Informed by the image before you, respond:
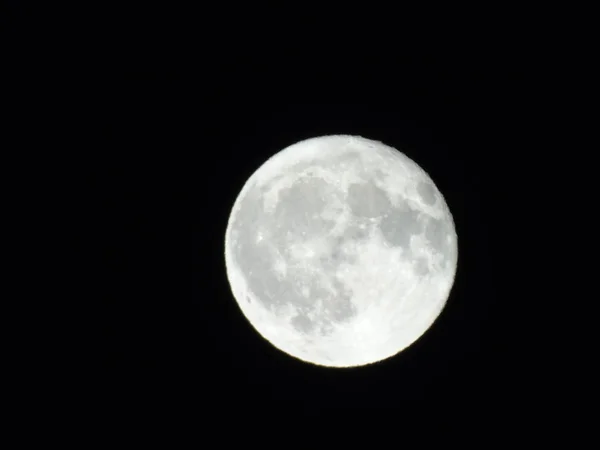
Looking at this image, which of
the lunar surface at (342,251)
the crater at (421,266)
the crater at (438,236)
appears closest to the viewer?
the lunar surface at (342,251)

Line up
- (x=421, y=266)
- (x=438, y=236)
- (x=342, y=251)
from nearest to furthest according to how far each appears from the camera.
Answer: (x=342, y=251) < (x=421, y=266) < (x=438, y=236)

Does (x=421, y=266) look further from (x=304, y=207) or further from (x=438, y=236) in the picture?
(x=304, y=207)

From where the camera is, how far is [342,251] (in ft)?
16.6

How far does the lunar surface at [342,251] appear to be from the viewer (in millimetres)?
5117

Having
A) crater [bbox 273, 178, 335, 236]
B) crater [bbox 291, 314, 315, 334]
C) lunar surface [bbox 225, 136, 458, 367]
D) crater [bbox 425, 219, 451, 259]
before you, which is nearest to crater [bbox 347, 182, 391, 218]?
lunar surface [bbox 225, 136, 458, 367]

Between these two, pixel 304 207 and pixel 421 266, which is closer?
pixel 304 207

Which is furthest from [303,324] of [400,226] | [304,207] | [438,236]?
[438,236]

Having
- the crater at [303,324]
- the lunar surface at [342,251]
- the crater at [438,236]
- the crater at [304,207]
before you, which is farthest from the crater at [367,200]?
the crater at [303,324]

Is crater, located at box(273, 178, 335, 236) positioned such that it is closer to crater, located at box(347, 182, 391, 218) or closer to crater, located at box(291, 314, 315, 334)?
crater, located at box(347, 182, 391, 218)

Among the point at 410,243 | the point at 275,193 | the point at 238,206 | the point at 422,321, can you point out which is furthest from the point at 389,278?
the point at 238,206

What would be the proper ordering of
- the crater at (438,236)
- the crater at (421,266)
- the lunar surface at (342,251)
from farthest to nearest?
the crater at (438,236) → the crater at (421,266) → the lunar surface at (342,251)

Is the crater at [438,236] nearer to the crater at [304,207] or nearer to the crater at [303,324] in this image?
the crater at [304,207]

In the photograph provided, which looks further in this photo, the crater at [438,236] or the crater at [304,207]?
the crater at [438,236]

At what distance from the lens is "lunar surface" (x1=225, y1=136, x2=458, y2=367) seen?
201 inches
